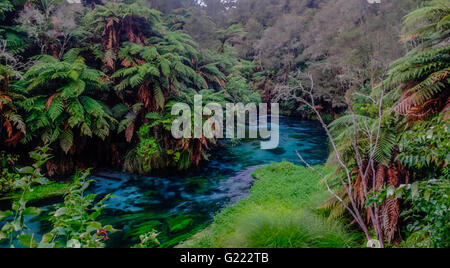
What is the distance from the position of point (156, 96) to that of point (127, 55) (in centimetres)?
152

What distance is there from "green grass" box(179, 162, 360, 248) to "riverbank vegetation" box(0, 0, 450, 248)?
2 centimetres

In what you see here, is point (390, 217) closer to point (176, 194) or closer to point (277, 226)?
point (277, 226)

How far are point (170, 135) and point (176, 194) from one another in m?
1.93

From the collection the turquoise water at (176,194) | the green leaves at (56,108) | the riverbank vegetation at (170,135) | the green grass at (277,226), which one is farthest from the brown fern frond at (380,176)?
the green leaves at (56,108)

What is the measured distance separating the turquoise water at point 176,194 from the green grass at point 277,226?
1.25ft

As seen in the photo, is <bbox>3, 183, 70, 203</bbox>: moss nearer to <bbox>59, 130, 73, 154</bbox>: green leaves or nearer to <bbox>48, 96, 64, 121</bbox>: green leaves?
<bbox>59, 130, 73, 154</bbox>: green leaves

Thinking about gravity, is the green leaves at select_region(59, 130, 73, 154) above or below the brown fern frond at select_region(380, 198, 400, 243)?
above

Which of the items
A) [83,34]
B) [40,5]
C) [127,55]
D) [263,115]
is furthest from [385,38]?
[40,5]

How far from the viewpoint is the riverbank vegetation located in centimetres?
178

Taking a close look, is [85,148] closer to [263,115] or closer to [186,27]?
[186,27]

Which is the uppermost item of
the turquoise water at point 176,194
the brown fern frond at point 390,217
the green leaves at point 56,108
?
the green leaves at point 56,108

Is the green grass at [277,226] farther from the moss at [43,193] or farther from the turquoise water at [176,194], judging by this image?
the moss at [43,193]

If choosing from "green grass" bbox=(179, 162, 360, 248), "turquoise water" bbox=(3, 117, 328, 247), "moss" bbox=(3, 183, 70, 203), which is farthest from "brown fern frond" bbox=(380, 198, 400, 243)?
"moss" bbox=(3, 183, 70, 203)

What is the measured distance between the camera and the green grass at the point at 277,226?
2.77m
